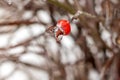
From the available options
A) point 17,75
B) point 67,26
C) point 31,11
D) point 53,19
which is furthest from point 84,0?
point 67,26

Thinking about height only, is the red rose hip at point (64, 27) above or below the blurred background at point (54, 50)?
below

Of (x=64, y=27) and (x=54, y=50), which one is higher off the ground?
(x=54, y=50)

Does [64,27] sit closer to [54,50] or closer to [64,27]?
[64,27]

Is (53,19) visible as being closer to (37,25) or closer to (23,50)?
(37,25)

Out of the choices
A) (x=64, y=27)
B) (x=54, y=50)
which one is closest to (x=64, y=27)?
(x=64, y=27)

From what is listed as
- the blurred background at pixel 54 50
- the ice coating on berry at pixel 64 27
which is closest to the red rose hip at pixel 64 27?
the ice coating on berry at pixel 64 27

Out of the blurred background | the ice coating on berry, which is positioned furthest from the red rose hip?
the blurred background

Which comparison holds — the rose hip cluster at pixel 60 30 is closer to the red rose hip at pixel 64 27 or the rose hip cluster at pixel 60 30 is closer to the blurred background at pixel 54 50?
the red rose hip at pixel 64 27

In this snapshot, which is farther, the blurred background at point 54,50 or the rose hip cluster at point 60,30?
the blurred background at point 54,50
